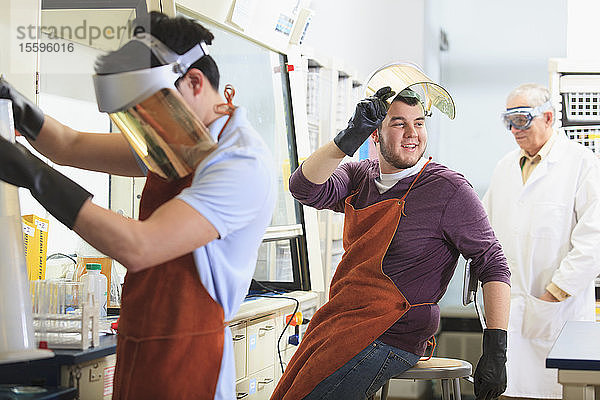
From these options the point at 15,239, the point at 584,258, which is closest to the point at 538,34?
the point at 584,258

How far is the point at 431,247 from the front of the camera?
2293 mm

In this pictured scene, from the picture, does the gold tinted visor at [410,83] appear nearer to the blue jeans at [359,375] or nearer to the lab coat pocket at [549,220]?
the blue jeans at [359,375]

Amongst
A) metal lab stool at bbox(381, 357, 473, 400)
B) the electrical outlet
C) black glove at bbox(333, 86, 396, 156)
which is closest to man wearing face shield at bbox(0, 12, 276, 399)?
the electrical outlet

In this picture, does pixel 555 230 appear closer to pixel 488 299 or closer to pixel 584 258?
pixel 584 258

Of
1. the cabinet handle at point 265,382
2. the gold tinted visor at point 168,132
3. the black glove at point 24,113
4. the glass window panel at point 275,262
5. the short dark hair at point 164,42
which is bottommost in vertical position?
the cabinet handle at point 265,382

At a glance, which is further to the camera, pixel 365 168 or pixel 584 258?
pixel 584 258

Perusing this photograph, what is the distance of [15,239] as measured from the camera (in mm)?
1474

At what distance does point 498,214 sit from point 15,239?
309 centimetres

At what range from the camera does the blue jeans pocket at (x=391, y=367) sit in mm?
2250

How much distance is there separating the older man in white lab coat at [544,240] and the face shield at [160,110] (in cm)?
268

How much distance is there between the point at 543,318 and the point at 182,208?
2.83 meters

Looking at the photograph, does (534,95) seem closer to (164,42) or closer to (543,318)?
(543,318)

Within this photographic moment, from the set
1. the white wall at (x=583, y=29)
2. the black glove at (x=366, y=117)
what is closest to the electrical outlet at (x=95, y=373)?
the black glove at (x=366, y=117)

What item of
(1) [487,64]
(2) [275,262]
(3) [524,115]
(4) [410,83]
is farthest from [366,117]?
(1) [487,64]
